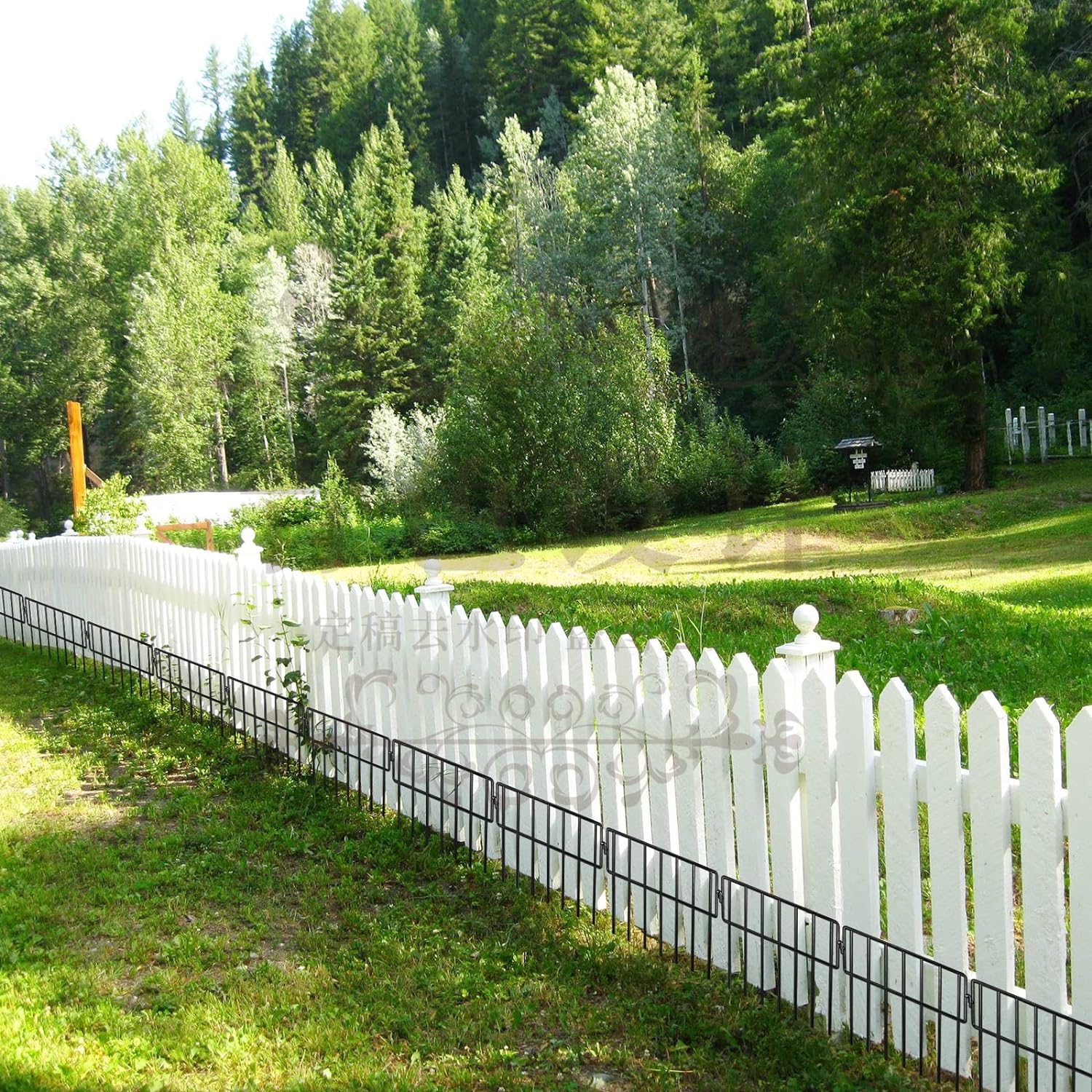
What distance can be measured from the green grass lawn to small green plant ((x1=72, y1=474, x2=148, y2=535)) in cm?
894

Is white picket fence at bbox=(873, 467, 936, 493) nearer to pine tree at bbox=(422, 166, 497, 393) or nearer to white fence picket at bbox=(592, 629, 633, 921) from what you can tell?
white fence picket at bbox=(592, 629, 633, 921)

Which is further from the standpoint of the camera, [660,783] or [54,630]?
[54,630]

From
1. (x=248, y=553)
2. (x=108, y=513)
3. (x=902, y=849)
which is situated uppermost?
(x=108, y=513)

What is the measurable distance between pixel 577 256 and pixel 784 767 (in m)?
39.2

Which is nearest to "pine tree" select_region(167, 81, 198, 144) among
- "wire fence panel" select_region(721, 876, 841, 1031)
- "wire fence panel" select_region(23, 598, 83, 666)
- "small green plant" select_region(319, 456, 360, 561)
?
"small green plant" select_region(319, 456, 360, 561)

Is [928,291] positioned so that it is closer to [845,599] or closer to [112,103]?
[845,599]

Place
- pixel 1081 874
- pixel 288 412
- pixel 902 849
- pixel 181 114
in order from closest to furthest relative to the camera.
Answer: pixel 1081 874 → pixel 902 849 → pixel 288 412 → pixel 181 114

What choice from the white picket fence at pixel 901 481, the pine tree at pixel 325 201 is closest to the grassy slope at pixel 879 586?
the white picket fence at pixel 901 481

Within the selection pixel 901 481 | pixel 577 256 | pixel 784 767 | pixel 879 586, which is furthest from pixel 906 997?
pixel 577 256

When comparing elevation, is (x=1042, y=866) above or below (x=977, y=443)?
below

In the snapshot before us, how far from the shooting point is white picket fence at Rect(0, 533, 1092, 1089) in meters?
2.75

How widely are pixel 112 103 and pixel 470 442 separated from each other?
4435 centimetres

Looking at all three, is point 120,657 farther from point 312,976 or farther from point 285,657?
point 312,976

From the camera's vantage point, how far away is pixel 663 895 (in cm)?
359
